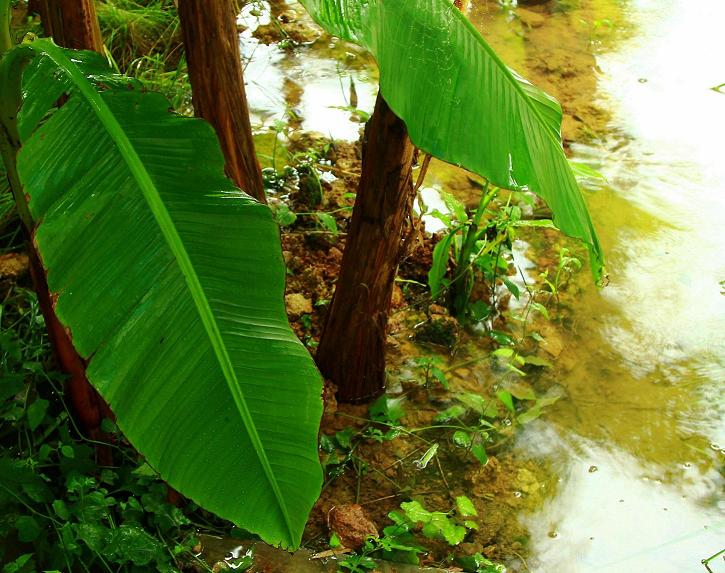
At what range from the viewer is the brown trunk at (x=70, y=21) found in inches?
58.8

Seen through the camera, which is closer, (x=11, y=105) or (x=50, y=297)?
(x=11, y=105)

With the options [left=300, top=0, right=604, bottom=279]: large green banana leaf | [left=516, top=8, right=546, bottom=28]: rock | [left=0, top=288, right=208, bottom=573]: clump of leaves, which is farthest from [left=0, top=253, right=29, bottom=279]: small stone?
[left=516, top=8, right=546, bottom=28]: rock

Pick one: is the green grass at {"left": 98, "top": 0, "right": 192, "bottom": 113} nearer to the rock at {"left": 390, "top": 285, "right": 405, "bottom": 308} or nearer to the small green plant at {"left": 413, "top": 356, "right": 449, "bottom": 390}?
the rock at {"left": 390, "top": 285, "right": 405, "bottom": 308}

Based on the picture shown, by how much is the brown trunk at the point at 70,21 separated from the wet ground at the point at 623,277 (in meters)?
→ 1.32

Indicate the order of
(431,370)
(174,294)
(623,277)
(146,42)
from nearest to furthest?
(174,294) → (431,370) → (623,277) → (146,42)

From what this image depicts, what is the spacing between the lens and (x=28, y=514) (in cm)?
160

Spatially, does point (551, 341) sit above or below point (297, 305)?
below

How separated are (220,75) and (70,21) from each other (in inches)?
13.7

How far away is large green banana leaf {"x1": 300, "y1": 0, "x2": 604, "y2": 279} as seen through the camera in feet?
3.58

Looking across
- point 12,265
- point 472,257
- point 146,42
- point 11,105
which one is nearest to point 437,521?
point 472,257

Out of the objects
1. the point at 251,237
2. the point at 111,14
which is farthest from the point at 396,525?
the point at 111,14

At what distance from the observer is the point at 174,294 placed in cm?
104

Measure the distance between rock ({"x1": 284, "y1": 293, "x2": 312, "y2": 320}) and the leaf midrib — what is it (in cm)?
122

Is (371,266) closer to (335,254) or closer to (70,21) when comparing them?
(335,254)
